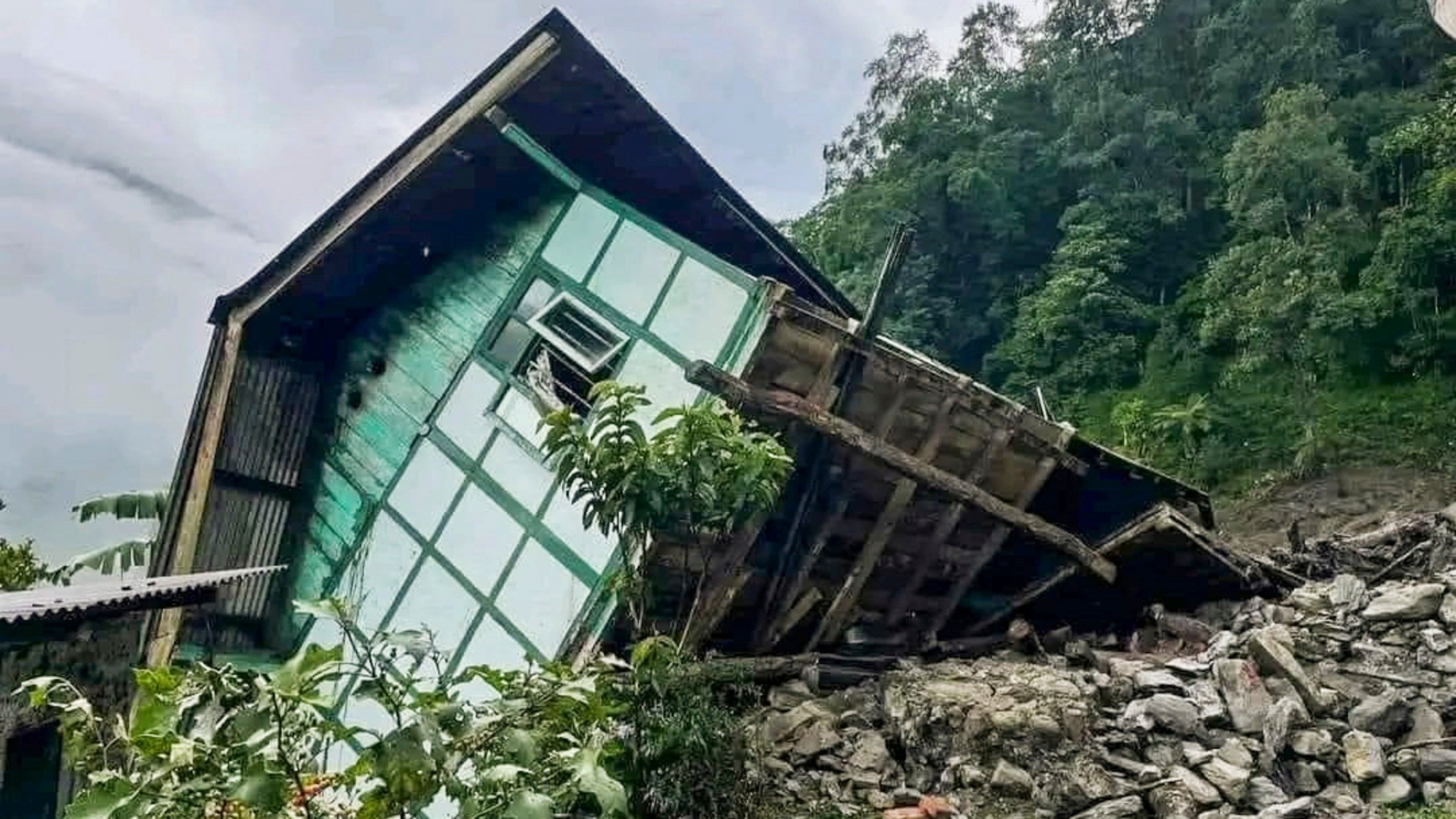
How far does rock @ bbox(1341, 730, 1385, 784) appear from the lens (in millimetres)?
5711

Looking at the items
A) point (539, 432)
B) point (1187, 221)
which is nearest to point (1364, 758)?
point (539, 432)

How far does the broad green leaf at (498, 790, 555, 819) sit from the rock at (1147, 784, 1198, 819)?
3.51 m

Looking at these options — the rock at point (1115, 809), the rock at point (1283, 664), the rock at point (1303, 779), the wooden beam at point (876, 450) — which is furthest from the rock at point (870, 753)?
the rock at point (1283, 664)

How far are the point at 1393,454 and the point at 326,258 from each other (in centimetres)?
2342

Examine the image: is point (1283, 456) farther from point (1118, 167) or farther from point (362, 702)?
point (362, 702)

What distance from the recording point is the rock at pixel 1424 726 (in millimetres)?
6060

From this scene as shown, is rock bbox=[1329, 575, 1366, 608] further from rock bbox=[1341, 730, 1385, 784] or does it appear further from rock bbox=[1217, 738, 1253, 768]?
rock bbox=[1217, 738, 1253, 768]

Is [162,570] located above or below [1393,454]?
below

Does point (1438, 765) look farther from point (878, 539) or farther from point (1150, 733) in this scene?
point (878, 539)

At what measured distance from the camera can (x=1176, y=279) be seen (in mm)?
31844

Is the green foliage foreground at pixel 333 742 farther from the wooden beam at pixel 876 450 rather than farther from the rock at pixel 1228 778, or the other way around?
the rock at pixel 1228 778

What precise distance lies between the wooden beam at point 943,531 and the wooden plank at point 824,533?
74cm

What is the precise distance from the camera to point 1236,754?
225 inches

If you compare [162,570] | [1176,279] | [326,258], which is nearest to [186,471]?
[162,570]
